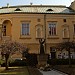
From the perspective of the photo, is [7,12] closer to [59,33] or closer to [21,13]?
[21,13]

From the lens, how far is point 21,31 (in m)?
53.4

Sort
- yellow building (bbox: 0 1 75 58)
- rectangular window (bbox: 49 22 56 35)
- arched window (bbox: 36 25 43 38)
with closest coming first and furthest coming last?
yellow building (bbox: 0 1 75 58), arched window (bbox: 36 25 43 38), rectangular window (bbox: 49 22 56 35)

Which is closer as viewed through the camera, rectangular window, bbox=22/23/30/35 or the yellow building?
the yellow building

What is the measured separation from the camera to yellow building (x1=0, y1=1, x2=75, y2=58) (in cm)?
5291

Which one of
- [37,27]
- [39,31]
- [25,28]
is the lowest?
[39,31]

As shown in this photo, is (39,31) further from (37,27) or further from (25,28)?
(25,28)

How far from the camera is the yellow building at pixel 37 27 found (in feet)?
174

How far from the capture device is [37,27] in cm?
5356

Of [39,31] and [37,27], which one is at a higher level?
[37,27]

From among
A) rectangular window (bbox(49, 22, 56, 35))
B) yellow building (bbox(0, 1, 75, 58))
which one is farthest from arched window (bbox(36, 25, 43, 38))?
rectangular window (bbox(49, 22, 56, 35))

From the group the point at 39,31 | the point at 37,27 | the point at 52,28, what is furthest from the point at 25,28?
the point at 52,28

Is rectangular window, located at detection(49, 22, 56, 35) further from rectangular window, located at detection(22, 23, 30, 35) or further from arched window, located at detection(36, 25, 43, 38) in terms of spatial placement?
rectangular window, located at detection(22, 23, 30, 35)

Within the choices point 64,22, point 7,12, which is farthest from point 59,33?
point 7,12

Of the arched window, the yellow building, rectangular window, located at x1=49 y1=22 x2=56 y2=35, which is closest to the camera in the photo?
the yellow building
